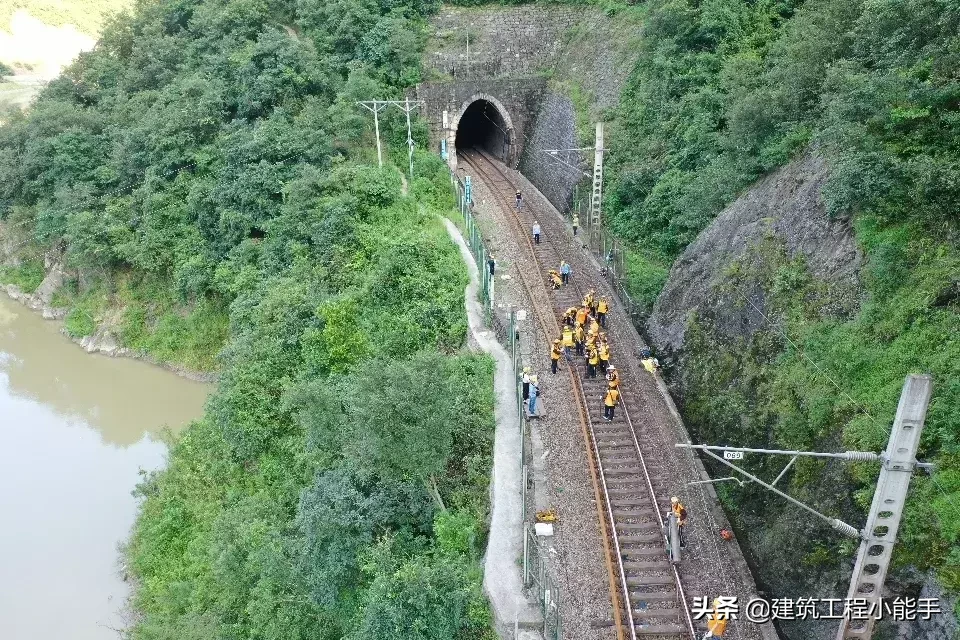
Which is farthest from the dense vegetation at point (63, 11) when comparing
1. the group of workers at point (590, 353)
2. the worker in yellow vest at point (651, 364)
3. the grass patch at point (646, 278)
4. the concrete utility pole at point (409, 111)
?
the worker in yellow vest at point (651, 364)

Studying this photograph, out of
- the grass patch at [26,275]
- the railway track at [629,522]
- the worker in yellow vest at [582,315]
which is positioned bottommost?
the grass patch at [26,275]

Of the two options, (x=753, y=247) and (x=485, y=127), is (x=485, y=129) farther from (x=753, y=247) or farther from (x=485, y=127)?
(x=753, y=247)

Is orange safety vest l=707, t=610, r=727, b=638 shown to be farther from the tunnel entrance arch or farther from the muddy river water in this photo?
the tunnel entrance arch

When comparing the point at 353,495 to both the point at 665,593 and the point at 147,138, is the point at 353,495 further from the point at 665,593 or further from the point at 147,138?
the point at 147,138

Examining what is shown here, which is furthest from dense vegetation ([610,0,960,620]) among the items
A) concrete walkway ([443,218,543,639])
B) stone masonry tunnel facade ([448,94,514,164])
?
stone masonry tunnel facade ([448,94,514,164])

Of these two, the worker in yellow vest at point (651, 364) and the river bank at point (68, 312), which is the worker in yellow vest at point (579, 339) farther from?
the river bank at point (68, 312)

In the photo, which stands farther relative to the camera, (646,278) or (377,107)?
(377,107)

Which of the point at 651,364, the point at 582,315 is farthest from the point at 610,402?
the point at 582,315

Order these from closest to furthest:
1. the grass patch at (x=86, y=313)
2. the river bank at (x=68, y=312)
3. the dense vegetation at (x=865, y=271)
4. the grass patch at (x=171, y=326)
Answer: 1. the dense vegetation at (x=865, y=271)
2. the grass patch at (x=171, y=326)
3. the river bank at (x=68, y=312)
4. the grass patch at (x=86, y=313)
